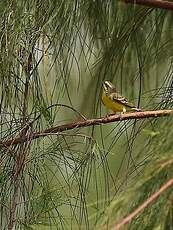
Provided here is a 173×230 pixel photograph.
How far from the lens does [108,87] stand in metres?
1.46

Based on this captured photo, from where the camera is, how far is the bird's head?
143 cm

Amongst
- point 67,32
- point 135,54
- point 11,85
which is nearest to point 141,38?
point 135,54

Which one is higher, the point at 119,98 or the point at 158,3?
the point at 158,3

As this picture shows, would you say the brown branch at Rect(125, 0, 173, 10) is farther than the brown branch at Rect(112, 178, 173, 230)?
Yes

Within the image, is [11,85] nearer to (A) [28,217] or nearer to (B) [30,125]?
(B) [30,125]

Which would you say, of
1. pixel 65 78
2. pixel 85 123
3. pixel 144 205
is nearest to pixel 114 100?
pixel 65 78

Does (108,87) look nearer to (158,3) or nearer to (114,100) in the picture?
(114,100)

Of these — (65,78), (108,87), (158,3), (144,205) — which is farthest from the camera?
(108,87)

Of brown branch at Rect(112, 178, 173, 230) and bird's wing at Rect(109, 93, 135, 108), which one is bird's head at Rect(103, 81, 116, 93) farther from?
brown branch at Rect(112, 178, 173, 230)

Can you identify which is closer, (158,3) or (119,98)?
(158,3)

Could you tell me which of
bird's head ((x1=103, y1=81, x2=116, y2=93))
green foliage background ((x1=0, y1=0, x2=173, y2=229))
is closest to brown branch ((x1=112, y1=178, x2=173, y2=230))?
green foliage background ((x1=0, y1=0, x2=173, y2=229))

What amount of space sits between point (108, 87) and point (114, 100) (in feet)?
0.23

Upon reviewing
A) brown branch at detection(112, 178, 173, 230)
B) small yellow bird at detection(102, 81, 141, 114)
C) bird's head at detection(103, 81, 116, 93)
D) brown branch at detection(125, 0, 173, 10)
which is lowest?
brown branch at detection(112, 178, 173, 230)

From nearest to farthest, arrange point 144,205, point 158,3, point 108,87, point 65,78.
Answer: point 144,205 → point 158,3 → point 65,78 → point 108,87
